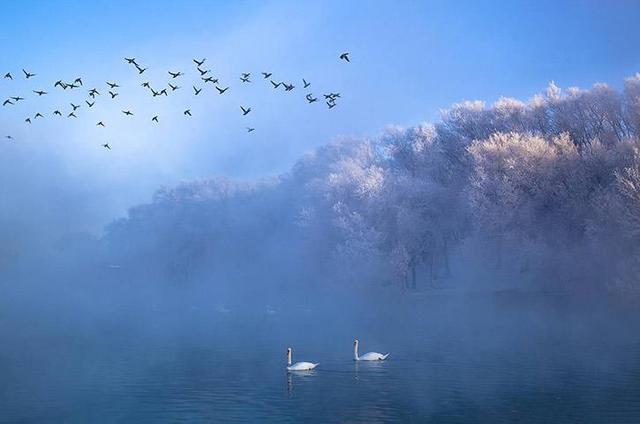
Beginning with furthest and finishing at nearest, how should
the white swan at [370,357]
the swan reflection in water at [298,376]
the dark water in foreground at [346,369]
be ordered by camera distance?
the white swan at [370,357] → the swan reflection in water at [298,376] → the dark water in foreground at [346,369]

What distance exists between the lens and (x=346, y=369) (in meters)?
37.2

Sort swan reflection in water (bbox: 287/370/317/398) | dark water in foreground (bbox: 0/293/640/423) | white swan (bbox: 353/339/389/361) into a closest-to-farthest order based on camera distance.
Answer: dark water in foreground (bbox: 0/293/640/423) < swan reflection in water (bbox: 287/370/317/398) < white swan (bbox: 353/339/389/361)

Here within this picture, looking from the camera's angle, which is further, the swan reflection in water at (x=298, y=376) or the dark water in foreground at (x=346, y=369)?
the swan reflection in water at (x=298, y=376)

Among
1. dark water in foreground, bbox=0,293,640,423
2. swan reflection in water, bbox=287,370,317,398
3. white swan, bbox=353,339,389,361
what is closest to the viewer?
dark water in foreground, bbox=0,293,640,423

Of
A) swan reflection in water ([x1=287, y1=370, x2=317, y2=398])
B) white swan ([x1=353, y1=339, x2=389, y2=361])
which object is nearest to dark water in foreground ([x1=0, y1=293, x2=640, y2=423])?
swan reflection in water ([x1=287, y1=370, x2=317, y2=398])

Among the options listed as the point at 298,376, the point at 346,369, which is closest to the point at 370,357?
the point at 346,369

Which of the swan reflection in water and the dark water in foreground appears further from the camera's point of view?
the swan reflection in water

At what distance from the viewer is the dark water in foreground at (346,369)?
90.5 ft

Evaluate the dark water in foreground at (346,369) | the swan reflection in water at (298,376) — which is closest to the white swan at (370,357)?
the dark water in foreground at (346,369)

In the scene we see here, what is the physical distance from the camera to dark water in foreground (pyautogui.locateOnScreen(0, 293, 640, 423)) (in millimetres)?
27594

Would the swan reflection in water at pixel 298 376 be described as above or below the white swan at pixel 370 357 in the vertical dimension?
below

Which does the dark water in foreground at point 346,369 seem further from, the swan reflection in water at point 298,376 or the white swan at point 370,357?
the white swan at point 370,357

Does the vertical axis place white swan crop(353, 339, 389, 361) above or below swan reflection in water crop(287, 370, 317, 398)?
above

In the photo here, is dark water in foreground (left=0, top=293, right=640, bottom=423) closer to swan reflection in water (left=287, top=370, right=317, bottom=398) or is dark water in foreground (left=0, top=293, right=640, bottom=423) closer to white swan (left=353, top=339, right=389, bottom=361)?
swan reflection in water (left=287, top=370, right=317, bottom=398)
